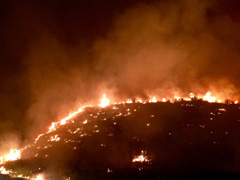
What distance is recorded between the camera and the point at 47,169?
44562 millimetres

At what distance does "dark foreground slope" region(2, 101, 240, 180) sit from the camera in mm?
42344

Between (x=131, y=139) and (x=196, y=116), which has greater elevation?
(x=196, y=116)

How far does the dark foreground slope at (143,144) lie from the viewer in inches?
1667

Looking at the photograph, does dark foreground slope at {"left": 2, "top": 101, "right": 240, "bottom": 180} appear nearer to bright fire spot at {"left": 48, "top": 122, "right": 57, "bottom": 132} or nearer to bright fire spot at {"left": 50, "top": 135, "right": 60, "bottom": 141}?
bright fire spot at {"left": 50, "top": 135, "right": 60, "bottom": 141}

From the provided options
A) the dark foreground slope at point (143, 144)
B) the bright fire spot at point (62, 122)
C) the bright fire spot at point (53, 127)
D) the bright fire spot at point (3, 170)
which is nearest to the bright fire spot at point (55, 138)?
the dark foreground slope at point (143, 144)

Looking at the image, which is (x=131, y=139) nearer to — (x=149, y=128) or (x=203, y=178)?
(x=149, y=128)

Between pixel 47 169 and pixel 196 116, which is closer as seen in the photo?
pixel 47 169

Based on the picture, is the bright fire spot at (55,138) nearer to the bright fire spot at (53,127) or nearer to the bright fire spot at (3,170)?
the bright fire spot at (53,127)

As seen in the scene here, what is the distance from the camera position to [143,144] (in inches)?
1988

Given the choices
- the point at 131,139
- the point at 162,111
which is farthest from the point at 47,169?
the point at 162,111

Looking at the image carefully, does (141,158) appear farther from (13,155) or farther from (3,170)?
(13,155)

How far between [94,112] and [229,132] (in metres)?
22.6

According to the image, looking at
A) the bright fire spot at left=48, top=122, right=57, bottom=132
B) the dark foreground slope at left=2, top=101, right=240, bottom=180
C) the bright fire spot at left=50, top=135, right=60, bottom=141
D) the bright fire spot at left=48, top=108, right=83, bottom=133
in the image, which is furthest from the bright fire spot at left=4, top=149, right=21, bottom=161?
the bright fire spot at left=48, top=108, right=83, bottom=133

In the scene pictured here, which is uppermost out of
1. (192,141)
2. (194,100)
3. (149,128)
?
(194,100)
